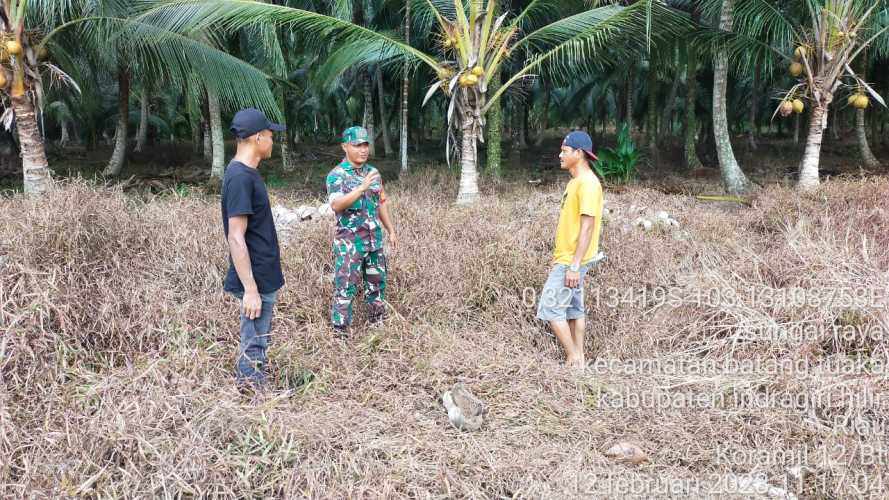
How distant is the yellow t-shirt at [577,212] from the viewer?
133 inches

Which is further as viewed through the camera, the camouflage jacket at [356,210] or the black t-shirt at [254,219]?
the camouflage jacket at [356,210]

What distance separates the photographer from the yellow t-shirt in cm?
338

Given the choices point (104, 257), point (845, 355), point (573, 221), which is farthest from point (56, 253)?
point (845, 355)

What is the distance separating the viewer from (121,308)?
3.58 metres

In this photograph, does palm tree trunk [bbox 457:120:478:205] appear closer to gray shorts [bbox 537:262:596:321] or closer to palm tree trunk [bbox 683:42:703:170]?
gray shorts [bbox 537:262:596:321]

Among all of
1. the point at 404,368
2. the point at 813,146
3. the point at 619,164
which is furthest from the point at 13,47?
the point at 813,146

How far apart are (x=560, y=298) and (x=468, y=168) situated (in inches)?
194

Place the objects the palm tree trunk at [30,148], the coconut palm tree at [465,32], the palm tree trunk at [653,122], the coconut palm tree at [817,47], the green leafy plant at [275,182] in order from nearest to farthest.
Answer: the palm tree trunk at [30,148]
the coconut palm tree at [465,32]
the coconut palm tree at [817,47]
the green leafy plant at [275,182]
the palm tree trunk at [653,122]

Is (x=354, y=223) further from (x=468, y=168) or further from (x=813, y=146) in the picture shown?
(x=813, y=146)

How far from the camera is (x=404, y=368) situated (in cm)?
341

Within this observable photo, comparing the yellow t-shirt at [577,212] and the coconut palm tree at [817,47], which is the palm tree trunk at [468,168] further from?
the yellow t-shirt at [577,212]

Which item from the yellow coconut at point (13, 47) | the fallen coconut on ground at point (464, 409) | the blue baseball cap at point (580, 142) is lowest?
the fallen coconut on ground at point (464, 409)

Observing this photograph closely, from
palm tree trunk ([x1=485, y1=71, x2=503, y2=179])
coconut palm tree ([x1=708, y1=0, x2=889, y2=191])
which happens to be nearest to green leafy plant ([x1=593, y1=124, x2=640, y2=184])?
Result: palm tree trunk ([x1=485, y1=71, x2=503, y2=179])


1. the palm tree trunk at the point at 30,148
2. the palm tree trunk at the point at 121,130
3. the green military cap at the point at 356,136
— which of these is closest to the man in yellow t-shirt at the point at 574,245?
the green military cap at the point at 356,136
